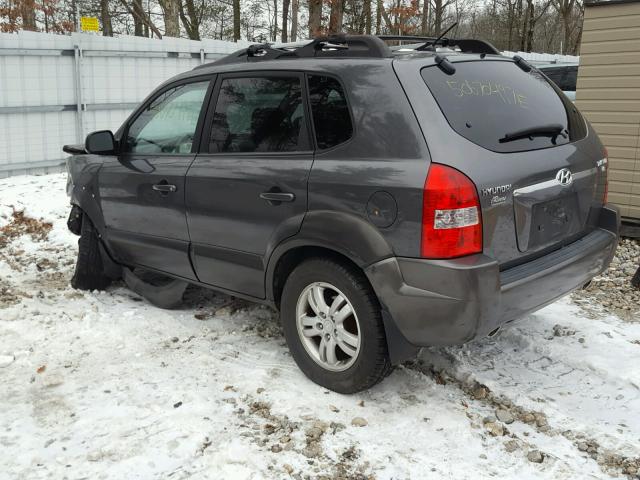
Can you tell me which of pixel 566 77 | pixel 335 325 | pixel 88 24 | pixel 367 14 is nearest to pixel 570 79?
pixel 566 77

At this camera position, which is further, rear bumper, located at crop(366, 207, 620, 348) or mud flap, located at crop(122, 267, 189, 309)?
mud flap, located at crop(122, 267, 189, 309)

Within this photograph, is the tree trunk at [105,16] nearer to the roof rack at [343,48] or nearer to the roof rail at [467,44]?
the roof rack at [343,48]

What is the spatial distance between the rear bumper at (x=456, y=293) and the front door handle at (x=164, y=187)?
1.68 metres

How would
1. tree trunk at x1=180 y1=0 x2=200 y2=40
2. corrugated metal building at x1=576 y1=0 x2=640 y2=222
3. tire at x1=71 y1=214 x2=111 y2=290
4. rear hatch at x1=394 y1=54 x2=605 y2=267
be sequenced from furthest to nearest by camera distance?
tree trunk at x1=180 y1=0 x2=200 y2=40 < corrugated metal building at x1=576 y1=0 x2=640 y2=222 < tire at x1=71 y1=214 x2=111 y2=290 < rear hatch at x1=394 y1=54 x2=605 y2=267

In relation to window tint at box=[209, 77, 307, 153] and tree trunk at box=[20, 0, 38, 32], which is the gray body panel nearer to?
window tint at box=[209, 77, 307, 153]

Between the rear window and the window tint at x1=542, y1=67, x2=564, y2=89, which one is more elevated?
the window tint at x1=542, y1=67, x2=564, y2=89

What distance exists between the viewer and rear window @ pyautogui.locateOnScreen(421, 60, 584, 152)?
3080 millimetres

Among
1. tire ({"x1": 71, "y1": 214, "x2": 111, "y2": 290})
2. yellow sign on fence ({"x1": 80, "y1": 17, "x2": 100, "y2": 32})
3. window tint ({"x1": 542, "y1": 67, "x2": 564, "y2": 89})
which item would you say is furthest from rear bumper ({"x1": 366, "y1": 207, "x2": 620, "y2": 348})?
window tint ({"x1": 542, "y1": 67, "x2": 564, "y2": 89})

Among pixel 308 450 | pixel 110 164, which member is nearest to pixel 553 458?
pixel 308 450

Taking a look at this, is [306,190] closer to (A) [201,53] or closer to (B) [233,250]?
(B) [233,250]

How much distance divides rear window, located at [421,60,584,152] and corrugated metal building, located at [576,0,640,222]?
11.9ft

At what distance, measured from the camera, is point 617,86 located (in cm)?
692

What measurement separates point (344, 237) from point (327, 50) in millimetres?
1174

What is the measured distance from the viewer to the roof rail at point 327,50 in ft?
10.9
